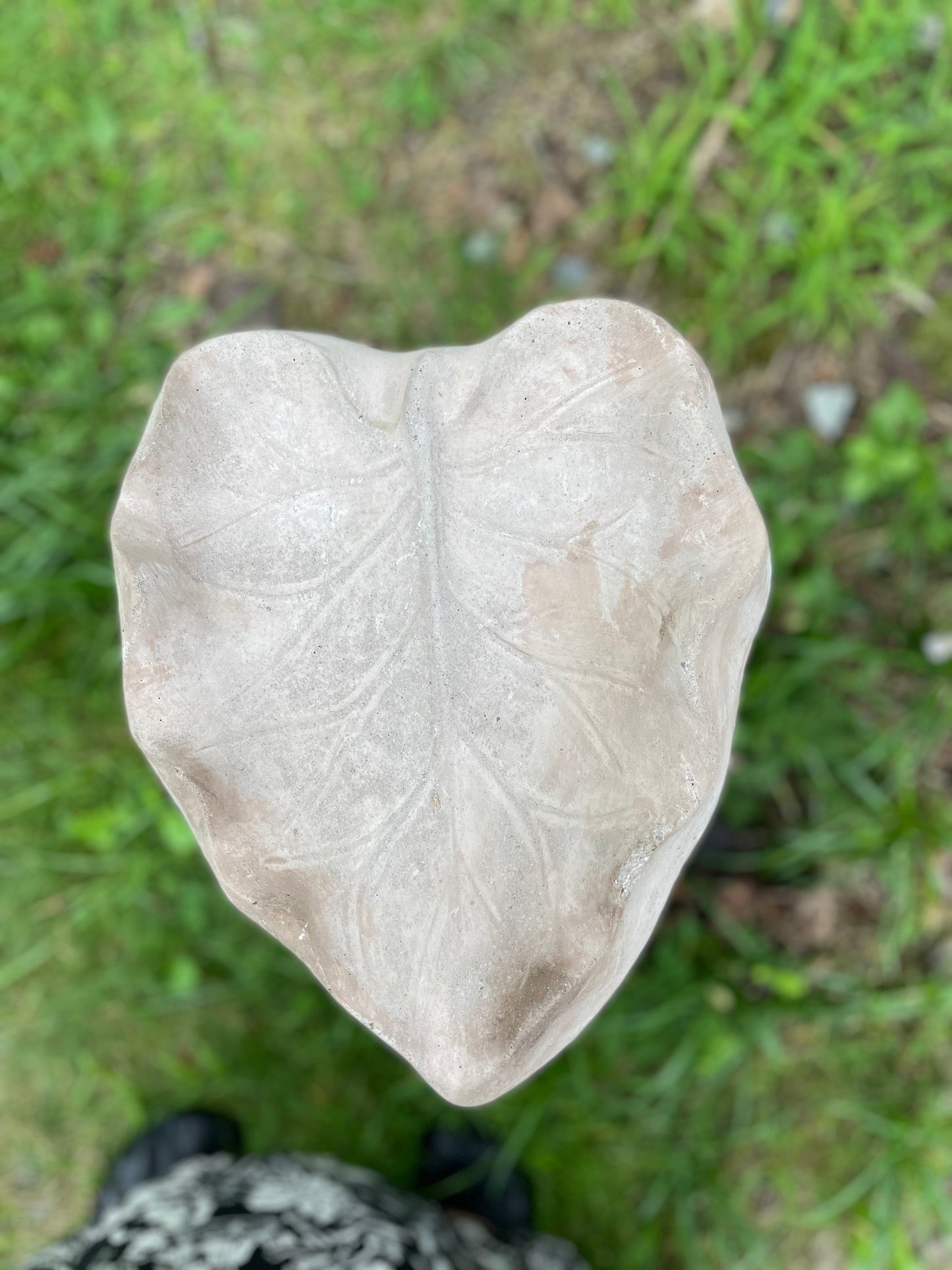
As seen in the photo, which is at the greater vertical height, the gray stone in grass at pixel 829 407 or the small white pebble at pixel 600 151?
the small white pebble at pixel 600 151

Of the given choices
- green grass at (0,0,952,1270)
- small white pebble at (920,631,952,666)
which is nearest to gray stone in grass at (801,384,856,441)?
green grass at (0,0,952,1270)

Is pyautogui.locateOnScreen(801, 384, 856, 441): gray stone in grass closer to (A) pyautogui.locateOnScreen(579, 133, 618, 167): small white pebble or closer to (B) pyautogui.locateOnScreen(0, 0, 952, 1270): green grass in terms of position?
(B) pyautogui.locateOnScreen(0, 0, 952, 1270): green grass

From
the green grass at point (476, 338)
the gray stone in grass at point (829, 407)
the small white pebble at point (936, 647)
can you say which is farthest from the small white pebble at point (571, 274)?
the small white pebble at point (936, 647)

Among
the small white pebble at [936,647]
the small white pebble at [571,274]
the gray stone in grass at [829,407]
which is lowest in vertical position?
the small white pebble at [936,647]

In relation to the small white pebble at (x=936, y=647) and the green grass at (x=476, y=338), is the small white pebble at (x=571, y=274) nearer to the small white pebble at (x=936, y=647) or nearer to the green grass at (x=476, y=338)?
the green grass at (x=476, y=338)

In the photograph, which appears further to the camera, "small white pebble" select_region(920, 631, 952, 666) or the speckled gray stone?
"small white pebble" select_region(920, 631, 952, 666)

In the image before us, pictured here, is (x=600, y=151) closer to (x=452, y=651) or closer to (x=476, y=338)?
(x=476, y=338)

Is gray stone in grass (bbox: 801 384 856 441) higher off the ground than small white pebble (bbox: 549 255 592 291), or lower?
lower
